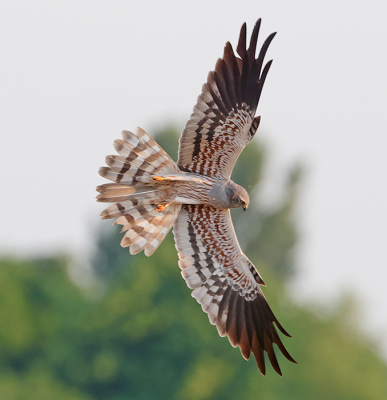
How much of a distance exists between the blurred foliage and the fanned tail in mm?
25228

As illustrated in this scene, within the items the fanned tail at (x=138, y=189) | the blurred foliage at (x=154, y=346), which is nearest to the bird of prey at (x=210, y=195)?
the fanned tail at (x=138, y=189)

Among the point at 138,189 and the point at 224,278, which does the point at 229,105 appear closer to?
the point at 138,189

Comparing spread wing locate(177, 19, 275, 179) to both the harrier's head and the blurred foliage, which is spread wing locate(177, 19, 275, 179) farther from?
the blurred foliage

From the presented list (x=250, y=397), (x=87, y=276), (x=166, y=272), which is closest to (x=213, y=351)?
(x=250, y=397)

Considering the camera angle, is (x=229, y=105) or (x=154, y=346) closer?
(x=229, y=105)

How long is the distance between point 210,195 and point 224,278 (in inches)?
54.5

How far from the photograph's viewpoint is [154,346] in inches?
1492

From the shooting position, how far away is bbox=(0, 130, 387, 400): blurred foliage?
116 feet

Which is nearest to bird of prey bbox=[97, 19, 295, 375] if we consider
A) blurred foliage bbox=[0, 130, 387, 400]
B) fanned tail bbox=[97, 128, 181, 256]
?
fanned tail bbox=[97, 128, 181, 256]

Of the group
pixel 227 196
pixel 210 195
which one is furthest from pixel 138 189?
pixel 227 196

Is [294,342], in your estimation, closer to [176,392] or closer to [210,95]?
[176,392]

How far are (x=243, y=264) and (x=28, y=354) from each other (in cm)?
3680

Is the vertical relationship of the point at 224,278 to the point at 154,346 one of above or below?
above

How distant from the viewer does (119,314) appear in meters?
40.1
